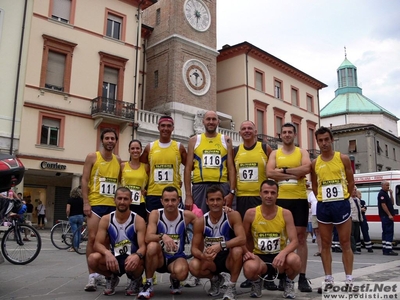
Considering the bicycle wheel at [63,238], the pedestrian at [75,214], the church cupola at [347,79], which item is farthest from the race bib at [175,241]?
the church cupola at [347,79]

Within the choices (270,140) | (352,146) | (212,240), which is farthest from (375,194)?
(352,146)

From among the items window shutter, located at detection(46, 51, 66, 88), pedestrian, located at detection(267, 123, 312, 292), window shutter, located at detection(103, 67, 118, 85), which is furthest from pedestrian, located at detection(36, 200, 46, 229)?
pedestrian, located at detection(267, 123, 312, 292)

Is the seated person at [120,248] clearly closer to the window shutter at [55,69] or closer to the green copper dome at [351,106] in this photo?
the window shutter at [55,69]

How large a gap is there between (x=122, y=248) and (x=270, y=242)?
193cm

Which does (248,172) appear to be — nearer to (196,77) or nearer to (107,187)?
(107,187)

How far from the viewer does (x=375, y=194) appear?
15.2 metres

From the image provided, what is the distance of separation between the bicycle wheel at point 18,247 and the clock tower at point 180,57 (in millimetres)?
17812

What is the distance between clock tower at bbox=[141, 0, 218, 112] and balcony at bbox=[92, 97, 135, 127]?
10.3 feet

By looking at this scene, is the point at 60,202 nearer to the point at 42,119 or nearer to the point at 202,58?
the point at 42,119

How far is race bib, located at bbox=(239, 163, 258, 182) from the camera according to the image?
19.1ft

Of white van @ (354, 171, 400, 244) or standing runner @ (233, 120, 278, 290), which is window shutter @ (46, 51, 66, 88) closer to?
white van @ (354, 171, 400, 244)

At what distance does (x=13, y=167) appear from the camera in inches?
225

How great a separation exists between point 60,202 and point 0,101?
7692 mm

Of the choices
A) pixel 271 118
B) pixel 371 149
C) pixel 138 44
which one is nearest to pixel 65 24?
pixel 138 44
